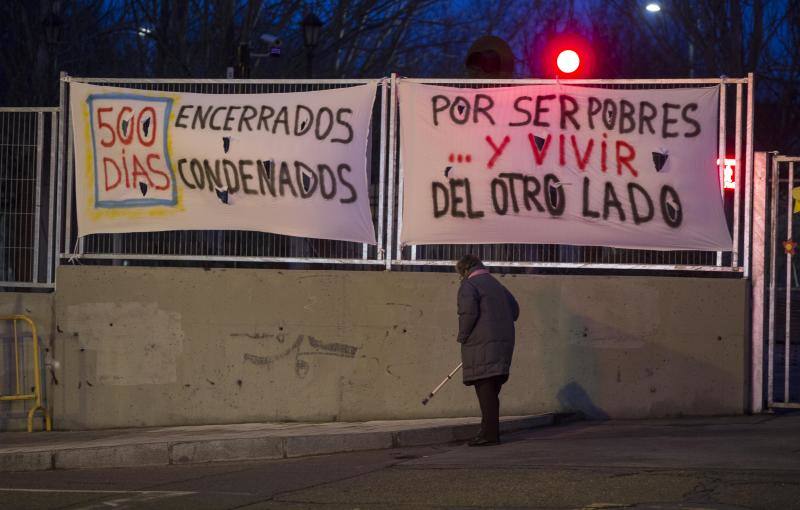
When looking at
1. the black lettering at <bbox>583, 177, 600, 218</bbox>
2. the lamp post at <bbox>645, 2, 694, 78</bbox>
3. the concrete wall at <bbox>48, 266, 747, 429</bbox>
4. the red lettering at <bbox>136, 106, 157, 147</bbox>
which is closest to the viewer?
the concrete wall at <bbox>48, 266, 747, 429</bbox>

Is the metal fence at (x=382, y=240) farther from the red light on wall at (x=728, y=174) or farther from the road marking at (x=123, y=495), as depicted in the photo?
the road marking at (x=123, y=495)


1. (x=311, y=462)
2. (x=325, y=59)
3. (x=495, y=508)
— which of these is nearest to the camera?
(x=495, y=508)

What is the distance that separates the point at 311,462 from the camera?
10.5 m

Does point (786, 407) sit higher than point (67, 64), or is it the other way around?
point (67, 64)

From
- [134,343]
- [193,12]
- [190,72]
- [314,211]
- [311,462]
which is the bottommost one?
[311,462]

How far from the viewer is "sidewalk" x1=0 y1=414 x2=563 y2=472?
35.7ft

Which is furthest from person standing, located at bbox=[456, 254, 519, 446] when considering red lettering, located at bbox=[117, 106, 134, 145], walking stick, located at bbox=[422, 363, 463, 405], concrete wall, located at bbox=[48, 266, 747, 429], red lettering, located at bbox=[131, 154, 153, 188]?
red lettering, located at bbox=[117, 106, 134, 145]

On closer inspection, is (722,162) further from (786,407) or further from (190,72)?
(190,72)

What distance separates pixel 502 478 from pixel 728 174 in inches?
209

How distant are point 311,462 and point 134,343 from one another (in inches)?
126

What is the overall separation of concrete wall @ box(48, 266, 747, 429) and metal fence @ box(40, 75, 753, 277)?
0.95 feet

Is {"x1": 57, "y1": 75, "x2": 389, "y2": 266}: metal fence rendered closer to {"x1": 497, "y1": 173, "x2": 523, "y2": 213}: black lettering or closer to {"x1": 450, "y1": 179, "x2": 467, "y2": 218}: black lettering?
{"x1": 450, "y1": 179, "x2": 467, "y2": 218}: black lettering

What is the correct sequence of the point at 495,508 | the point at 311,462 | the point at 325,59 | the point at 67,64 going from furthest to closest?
the point at 325,59, the point at 67,64, the point at 311,462, the point at 495,508

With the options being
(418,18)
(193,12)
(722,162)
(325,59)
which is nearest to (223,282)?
(722,162)
